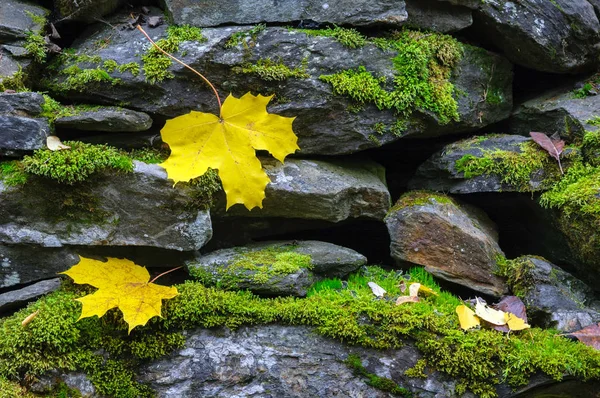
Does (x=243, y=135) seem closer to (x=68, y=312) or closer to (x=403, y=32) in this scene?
(x=68, y=312)

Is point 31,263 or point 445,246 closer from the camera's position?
point 31,263

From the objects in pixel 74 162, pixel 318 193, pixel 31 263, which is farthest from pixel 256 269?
pixel 31 263

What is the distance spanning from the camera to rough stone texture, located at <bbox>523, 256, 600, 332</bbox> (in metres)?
3.17

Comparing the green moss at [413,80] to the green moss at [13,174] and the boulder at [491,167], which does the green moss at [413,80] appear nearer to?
the boulder at [491,167]

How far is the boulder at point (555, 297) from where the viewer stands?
10.4 feet

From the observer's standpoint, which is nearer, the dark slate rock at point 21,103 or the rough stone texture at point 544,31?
the dark slate rock at point 21,103

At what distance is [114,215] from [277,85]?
141 centimetres

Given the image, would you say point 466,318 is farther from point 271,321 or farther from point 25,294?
point 25,294

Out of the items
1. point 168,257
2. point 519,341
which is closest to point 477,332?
point 519,341

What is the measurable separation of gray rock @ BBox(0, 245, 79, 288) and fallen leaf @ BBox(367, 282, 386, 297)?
1882mm

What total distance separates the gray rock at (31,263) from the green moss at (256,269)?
2.66 feet

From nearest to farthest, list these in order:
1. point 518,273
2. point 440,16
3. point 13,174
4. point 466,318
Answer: point 466,318 < point 13,174 < point 518,273 < point 440,16

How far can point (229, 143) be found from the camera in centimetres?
284

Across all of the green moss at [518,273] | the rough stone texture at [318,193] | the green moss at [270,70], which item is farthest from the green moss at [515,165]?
the green moss at [270,70]
